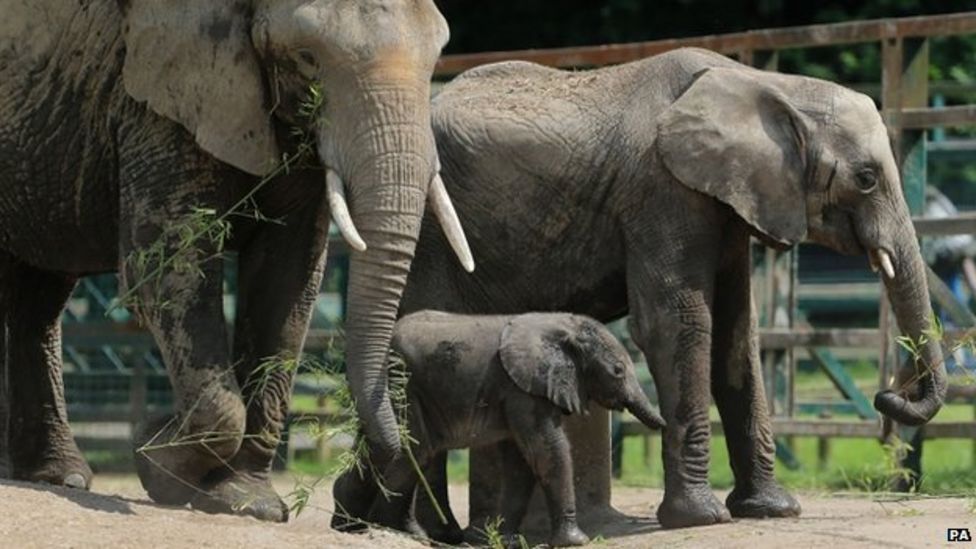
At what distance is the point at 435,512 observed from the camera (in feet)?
35.4

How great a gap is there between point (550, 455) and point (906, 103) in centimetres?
476

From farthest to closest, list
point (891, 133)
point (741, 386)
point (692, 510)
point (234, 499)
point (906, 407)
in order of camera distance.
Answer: point (891, 133)
point (741, 386)
point (906, 407)
point (692, 510)
point (234, 499)

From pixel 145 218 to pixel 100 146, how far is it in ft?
2.10

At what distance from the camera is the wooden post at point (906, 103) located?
14.0 m

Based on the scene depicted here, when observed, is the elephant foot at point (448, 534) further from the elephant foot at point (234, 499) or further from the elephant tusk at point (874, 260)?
the elephant tusk at point (874, 260)

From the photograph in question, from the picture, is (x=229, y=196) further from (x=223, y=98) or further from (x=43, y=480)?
A: (x=43, y=480)

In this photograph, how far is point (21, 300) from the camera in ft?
39.8

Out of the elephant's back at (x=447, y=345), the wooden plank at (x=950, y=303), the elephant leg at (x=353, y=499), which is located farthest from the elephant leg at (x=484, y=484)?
the wooden plank at (x=950, y=303)

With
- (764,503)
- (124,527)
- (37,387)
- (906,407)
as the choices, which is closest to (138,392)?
(37,387)

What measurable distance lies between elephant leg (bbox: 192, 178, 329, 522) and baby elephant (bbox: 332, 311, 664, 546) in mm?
460

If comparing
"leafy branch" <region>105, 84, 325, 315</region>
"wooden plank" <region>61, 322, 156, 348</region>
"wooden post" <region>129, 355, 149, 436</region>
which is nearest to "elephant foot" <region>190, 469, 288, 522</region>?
"leafy branch" <region>105, 84, 325, 315</region>

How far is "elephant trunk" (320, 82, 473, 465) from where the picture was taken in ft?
31.3

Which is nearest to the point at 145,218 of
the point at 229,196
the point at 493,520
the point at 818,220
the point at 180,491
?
the point at 229,196

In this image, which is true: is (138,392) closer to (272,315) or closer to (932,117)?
(932,117)
